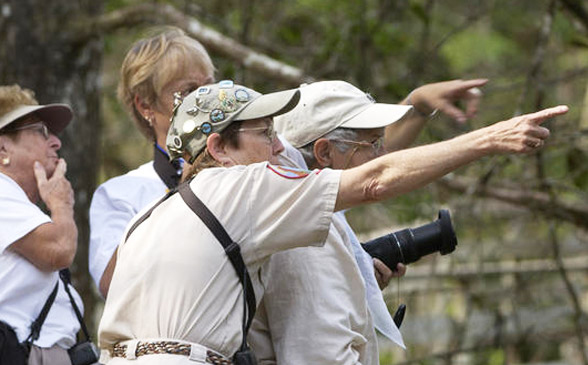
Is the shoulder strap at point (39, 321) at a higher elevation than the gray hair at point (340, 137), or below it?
below

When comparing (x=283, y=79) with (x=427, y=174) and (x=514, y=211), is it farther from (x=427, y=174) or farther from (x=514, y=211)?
(x=427, y=174)

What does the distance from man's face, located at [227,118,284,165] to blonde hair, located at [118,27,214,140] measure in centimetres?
105

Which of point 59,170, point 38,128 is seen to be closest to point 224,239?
point 59,170

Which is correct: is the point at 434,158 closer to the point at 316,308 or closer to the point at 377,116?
the point at 316,308

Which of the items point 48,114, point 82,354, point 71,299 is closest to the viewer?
point 82,354

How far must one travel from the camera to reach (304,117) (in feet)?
10.9

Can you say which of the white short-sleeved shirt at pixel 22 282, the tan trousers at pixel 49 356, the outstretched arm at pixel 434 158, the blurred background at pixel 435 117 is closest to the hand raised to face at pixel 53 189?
the white short-sleeved shirt at pixel 22 282

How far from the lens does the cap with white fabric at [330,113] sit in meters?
3.23

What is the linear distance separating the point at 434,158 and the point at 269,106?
1.76ft

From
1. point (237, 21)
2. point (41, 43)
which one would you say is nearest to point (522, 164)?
point (237, 21)

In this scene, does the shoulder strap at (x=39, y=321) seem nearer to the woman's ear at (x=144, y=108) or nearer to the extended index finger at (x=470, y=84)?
the woman's ear at (x=144, y=108)

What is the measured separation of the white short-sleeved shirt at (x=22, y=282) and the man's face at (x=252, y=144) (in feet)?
3.40

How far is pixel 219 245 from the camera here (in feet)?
8.70

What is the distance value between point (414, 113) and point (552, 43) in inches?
234
